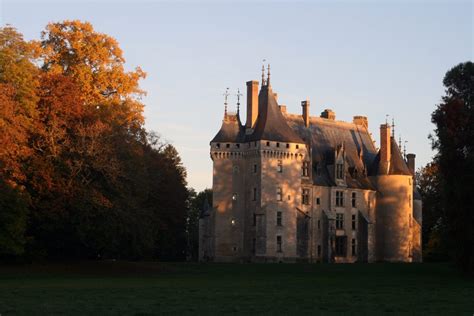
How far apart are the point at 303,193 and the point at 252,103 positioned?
8184 mm

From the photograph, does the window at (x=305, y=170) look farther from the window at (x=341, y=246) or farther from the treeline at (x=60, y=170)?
the treeline at (x=60, y=170)

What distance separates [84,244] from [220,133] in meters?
22.2

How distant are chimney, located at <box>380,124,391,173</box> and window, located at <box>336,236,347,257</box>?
735cm

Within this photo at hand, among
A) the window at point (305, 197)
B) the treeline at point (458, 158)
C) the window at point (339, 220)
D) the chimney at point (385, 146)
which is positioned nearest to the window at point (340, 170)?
the window at point (339, 220)

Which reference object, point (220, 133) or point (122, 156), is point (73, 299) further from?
point (220, 133)

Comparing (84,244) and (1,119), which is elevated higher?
(1,119)

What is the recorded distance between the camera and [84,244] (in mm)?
47406

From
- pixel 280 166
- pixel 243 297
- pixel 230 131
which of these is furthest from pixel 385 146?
pixel 243 297

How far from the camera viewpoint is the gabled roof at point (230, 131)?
67000 mm

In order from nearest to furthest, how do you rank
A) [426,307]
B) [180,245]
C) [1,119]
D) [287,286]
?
[426,307], [287,286], [1,119], [180,245]

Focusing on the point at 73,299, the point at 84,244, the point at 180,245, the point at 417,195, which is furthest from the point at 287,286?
the point at 417,195

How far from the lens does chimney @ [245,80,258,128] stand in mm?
67062

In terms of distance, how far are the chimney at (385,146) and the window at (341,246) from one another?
735 centimetres

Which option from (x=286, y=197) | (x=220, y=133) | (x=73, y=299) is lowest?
(x=73, y=299)
